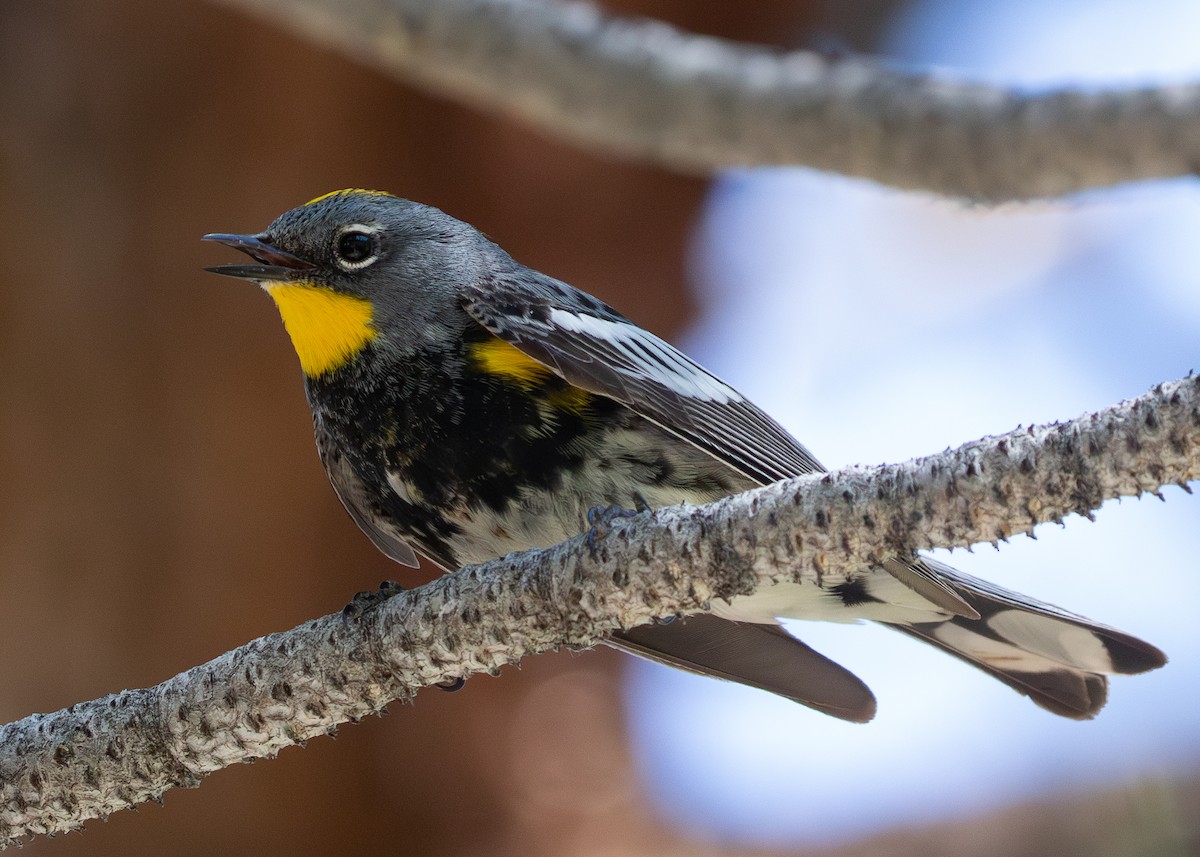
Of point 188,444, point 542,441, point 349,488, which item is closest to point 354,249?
point 349,488

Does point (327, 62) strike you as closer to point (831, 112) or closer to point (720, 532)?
point (831, 112)

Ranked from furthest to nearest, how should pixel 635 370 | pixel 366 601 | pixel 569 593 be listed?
pixel 635 370 < pixel 366 601 < pixel 569 593

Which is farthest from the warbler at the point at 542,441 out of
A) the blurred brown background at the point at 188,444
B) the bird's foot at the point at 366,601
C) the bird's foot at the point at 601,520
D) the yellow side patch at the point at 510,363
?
the blurred brown background at the point at 188,444

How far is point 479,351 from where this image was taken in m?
3.14

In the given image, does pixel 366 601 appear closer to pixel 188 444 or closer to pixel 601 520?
pixel 601 520

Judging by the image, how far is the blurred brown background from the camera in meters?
5.89

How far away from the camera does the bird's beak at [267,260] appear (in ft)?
10.8

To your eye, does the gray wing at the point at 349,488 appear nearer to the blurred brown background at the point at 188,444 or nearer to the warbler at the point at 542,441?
the warbler at the point at 542,441

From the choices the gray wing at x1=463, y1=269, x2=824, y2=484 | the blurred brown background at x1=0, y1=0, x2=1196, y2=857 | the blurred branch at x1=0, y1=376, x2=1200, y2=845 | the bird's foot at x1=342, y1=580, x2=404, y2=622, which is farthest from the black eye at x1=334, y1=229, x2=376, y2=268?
the blurred brown background at x1=0, y1=0, x2=1196, y2=857

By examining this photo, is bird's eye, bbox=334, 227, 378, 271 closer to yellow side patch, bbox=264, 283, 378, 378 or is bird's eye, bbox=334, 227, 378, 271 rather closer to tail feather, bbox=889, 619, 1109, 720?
yellow side patch, bbox=264, 283, 378, 378

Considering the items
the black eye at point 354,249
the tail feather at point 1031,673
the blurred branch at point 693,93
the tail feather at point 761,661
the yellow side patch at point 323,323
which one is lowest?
the tail feather at point 761,661

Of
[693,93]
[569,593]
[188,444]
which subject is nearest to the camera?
[569,593]

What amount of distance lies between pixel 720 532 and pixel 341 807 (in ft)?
15.0

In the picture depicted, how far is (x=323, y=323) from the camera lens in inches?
Result: 131
